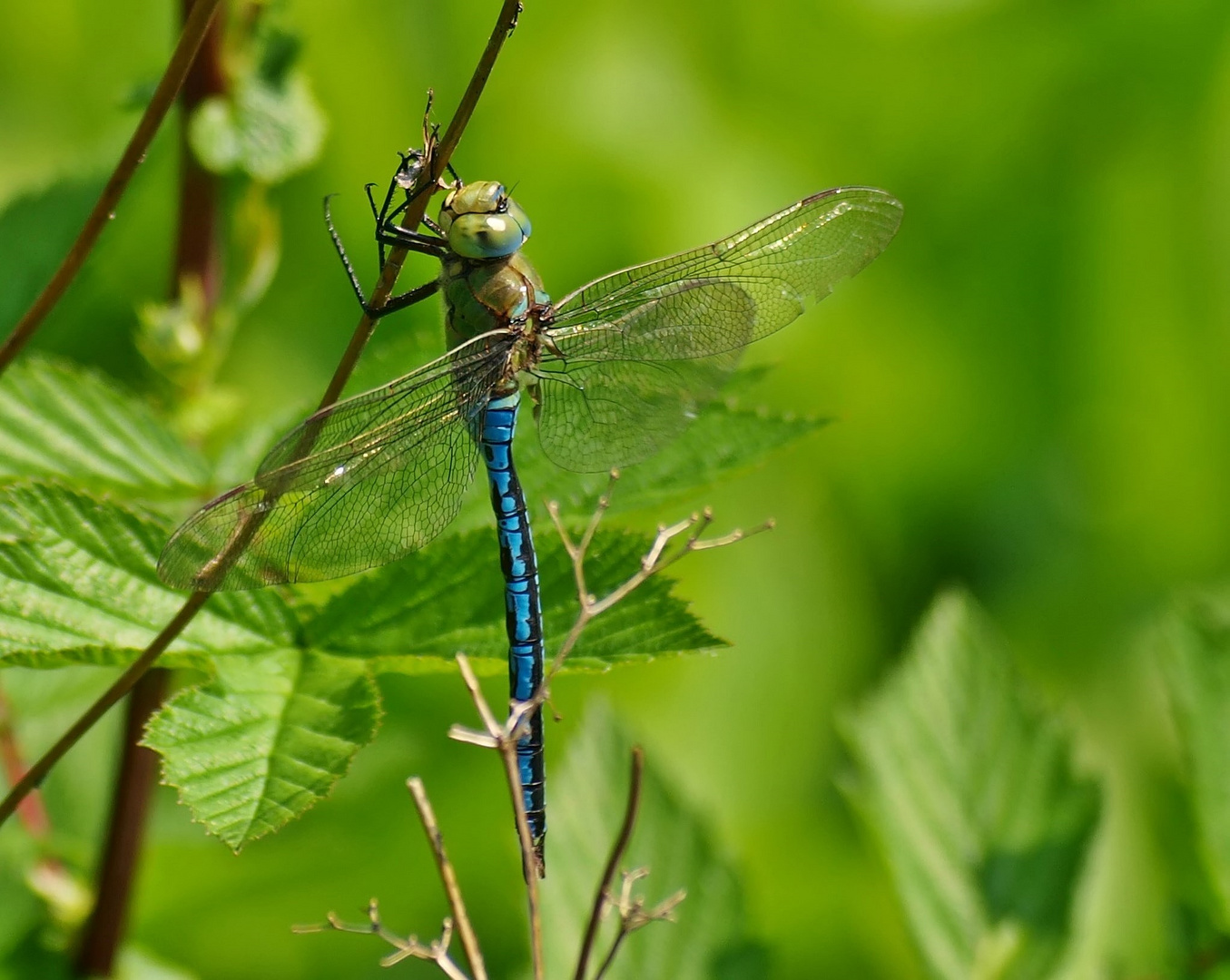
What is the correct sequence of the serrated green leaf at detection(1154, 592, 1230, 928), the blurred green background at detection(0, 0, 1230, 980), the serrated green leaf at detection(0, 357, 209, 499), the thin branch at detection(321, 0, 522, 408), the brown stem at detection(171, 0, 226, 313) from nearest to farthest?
the thin branch at detection(321, 0, 522, 408)
the serrated green leaf at detection(0, 357, 209, 499)
the brown stem at detection(171, 0, 226, 313)
the serrated green leaf at detection(1154, 592, 1230, 928)
the blurred green background at detection(0, 0, 1230, 980)

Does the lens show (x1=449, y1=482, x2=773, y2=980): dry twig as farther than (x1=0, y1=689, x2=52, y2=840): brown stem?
No

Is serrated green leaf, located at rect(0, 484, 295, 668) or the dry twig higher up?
serrated green leaf, located at rect(0, 484, 295, 668)

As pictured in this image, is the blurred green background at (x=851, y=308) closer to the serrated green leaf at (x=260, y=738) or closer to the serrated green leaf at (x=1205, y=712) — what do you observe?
the serrated green leaf at (x=1205, y=712)

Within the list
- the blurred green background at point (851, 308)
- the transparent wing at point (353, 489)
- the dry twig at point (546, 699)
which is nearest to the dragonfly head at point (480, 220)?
the transparent wing at point (353, 489)

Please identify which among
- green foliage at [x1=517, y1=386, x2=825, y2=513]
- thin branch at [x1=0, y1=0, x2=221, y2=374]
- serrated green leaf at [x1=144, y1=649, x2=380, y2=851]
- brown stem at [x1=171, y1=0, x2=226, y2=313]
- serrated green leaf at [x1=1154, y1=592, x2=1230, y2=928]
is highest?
brown stem at [x1=171, y1=0, x2=226, y2=313]

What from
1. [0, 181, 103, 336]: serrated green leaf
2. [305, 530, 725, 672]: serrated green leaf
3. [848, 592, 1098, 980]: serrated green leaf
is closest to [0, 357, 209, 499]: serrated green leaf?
[0, 181, 103, 336]: serrated green leaf

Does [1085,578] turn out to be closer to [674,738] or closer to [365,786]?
[674,738]

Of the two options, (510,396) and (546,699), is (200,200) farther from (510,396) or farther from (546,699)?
(546,699)

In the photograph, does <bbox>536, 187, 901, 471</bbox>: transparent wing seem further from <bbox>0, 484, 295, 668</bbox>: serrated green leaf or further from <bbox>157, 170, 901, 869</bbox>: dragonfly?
<bbox>0, 484, 295, 668</bbox>: serrated green leaf

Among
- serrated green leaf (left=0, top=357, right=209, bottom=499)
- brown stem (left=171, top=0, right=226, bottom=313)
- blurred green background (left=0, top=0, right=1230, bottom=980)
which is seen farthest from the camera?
blurred green background (left=0, top=0, right=1230, bottom=980)
